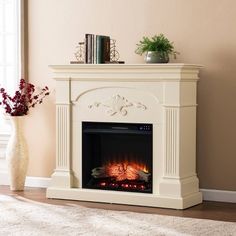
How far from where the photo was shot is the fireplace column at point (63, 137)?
5.93 metres

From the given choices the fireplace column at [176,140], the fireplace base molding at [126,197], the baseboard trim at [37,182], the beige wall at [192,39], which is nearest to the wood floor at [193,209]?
the fireplace base molding at [126,197]

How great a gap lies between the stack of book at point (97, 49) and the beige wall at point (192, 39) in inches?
12.0

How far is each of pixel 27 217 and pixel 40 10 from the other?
2303 mm

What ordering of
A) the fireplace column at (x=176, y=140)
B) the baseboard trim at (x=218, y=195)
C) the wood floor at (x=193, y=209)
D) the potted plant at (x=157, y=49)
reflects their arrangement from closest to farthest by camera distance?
the wood floor at (x=193, y=209)
the fireplace column at (x=176, y=140)
the potted plant at (x=157, y=49)
the baseboard trim at (x=218, y=195)

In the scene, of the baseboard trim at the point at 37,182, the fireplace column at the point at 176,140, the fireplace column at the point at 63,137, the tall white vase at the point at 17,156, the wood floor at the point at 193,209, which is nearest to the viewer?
the wood floor at the point at 193,209

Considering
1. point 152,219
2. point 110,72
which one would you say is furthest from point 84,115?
point 152,219

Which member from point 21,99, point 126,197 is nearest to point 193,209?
point 126,197

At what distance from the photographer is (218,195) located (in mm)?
5824

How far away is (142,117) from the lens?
563cm

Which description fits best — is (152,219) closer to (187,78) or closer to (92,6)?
(187,78)

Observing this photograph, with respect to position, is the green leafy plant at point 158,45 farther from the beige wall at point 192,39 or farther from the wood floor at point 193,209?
the wood floor at point 193,209

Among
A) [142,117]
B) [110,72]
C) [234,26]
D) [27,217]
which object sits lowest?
[27,217]

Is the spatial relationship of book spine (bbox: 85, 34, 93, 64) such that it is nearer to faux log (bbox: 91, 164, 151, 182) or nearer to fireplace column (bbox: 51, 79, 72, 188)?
fireplace column (bbox: 51, 79, 72, 188)

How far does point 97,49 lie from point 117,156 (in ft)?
3.18
